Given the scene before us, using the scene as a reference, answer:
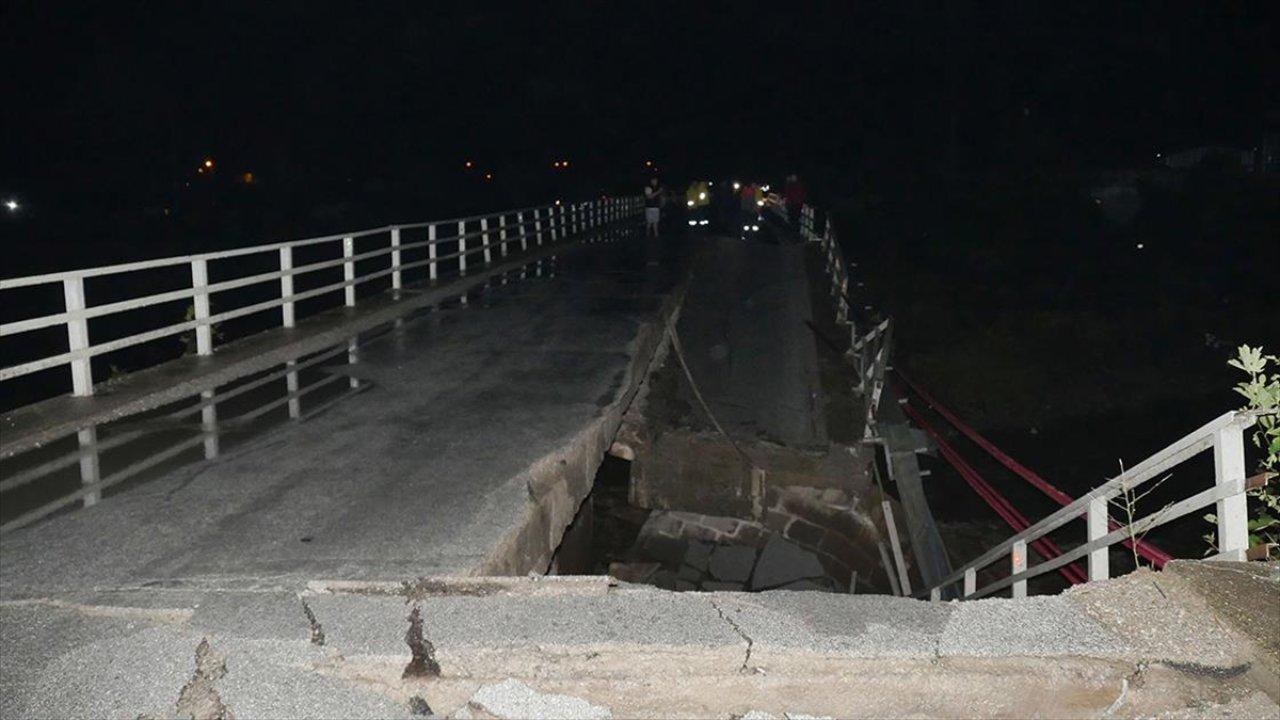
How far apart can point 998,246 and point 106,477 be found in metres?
44.8

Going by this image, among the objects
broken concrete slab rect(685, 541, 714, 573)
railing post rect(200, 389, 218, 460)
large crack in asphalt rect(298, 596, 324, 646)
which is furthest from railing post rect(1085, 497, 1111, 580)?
broken concrete slab rect(685, 541, 714, 573)

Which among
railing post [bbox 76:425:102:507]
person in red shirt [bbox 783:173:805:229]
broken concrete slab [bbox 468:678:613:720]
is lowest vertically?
broken concrete slab [bbox 468:678:613:720]

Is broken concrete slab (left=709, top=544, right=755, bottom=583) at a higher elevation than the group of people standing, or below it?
below

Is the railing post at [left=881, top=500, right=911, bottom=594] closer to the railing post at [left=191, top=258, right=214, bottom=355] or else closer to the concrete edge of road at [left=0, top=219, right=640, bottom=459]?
the concrete edge of road at [left=0, top=219, right=640, bottom=459]

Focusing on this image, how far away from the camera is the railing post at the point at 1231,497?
4.75 m

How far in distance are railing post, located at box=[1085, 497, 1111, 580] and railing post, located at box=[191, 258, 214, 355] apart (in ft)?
28.8

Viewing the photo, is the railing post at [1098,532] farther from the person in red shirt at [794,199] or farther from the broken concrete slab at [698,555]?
the person in red shirt at [794,199]

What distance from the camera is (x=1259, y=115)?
6519 cm

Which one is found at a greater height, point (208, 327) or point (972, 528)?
point (208, 327)

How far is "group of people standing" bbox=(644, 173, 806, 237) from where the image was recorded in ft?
130

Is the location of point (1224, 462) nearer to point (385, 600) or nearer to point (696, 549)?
point (385, 600)

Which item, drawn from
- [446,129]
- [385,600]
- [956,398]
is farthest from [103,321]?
[446,129]

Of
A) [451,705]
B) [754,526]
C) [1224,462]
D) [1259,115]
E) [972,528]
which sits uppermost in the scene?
[1259,115]

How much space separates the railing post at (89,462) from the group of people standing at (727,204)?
31.5m
